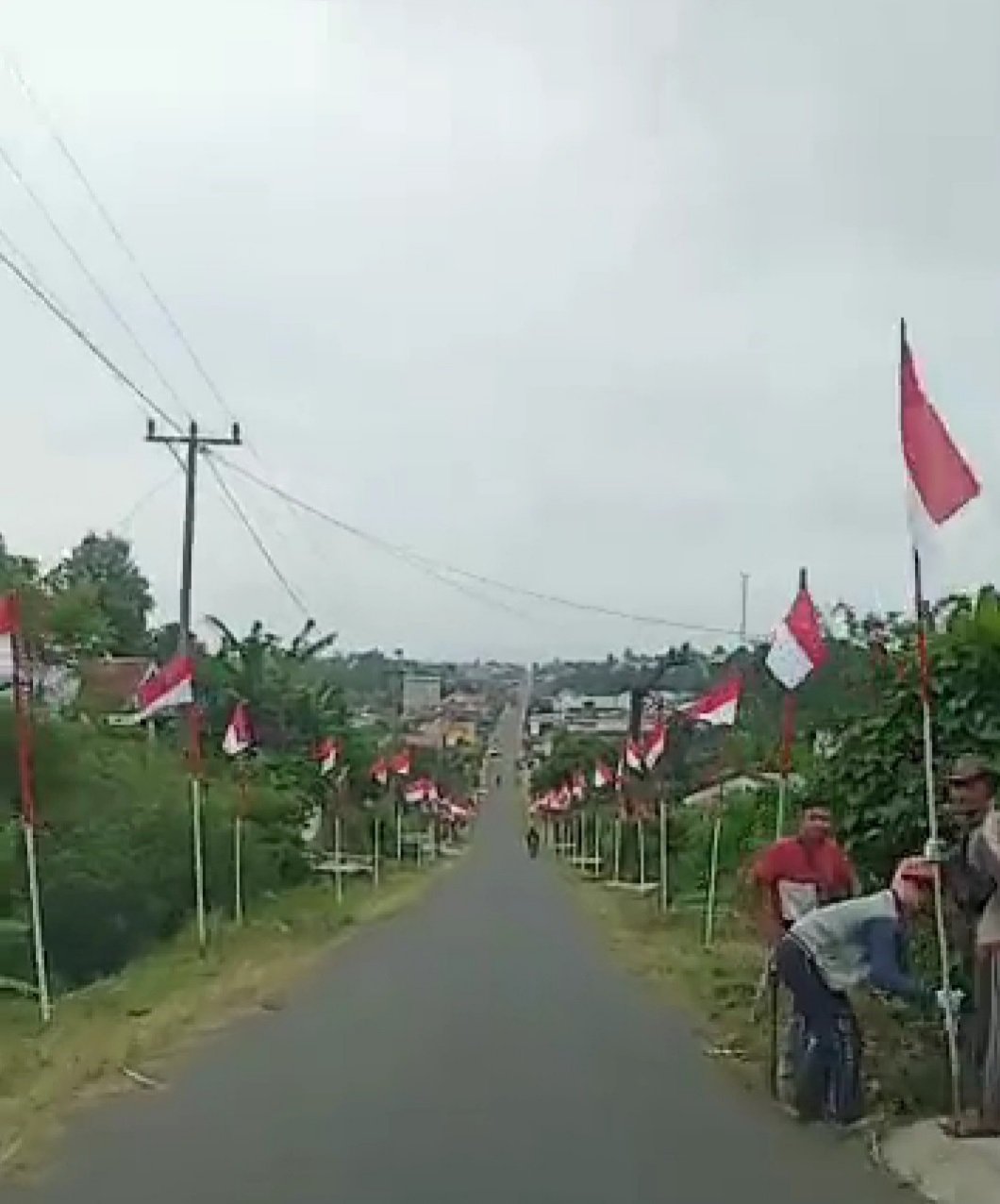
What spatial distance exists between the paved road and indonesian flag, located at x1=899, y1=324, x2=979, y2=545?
336 centimetres

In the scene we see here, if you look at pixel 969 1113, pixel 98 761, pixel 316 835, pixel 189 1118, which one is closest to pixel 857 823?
pixel 969 1113

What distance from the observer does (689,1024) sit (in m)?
18.2

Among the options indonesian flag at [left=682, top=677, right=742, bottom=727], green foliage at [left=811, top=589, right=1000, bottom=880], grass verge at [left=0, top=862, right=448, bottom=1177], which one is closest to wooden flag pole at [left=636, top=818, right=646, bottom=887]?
grass verge at [left=0, top=862, right=448, bottom=1177]

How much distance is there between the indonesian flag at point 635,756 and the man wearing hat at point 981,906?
36.4m

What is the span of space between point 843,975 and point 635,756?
39.7 m

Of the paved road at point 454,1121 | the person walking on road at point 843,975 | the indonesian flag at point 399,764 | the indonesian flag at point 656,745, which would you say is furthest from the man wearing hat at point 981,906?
the indonesian flag at point 399,764

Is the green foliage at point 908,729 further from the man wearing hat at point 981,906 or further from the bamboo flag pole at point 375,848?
the bamboo flag pole at point 375,848

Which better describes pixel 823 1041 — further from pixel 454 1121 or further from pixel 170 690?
pixel 170 690

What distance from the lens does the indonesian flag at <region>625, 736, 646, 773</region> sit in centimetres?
4920

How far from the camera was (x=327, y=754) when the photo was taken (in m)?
48.4

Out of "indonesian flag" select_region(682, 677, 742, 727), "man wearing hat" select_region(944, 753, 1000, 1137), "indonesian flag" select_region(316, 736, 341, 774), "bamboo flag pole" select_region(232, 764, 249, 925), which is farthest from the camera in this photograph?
"indonesian flag" select_region(316, 736, 341, 774)

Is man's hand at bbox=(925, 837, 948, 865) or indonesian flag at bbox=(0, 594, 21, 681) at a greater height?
indonesian flag at bbox=(0, 594, 21, 681)

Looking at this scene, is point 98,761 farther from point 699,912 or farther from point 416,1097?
point 416,1097

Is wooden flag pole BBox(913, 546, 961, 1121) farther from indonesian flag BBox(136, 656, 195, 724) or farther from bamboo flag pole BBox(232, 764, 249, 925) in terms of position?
bamboo flag pole BBox(232, 764, 249, 925)
